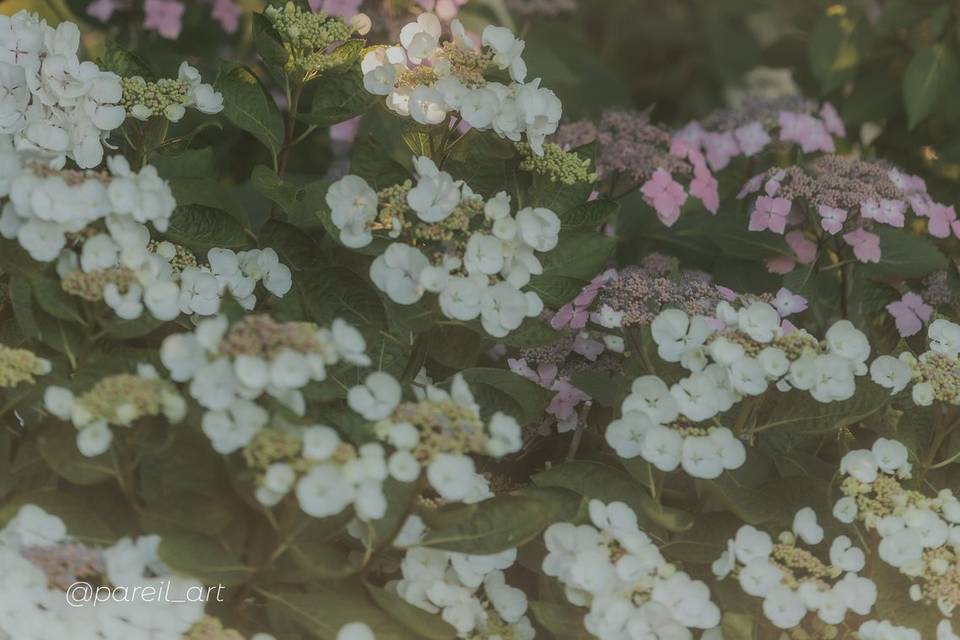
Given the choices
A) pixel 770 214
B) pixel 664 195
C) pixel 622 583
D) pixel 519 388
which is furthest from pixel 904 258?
pixel 622 583

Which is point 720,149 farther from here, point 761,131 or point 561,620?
point 561,620

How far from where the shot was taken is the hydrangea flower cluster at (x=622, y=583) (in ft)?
3.17

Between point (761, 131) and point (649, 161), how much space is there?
24cm

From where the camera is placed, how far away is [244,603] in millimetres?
1054

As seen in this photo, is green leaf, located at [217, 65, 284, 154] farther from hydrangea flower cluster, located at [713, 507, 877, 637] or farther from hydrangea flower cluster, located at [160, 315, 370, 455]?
hydrangea flower cluster, located at [713, 507, 877, 637]

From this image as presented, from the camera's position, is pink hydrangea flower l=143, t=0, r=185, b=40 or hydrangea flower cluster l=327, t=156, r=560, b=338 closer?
hydrangea flower cluster l=327, t=156, r=560, b=338

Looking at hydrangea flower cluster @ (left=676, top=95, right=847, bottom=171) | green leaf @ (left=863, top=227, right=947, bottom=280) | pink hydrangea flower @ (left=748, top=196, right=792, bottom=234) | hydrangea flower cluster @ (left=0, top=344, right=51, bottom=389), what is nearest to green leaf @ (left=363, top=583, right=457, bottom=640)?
hydrangea flower cluster @ (left=0, top=344, right=51, bottom=389)

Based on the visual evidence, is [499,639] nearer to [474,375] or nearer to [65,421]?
[474,375]

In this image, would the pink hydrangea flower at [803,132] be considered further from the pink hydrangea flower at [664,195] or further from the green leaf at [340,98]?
the green leaf at [340,98]

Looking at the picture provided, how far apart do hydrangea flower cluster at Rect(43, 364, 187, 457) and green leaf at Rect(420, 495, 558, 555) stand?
0.80 ft

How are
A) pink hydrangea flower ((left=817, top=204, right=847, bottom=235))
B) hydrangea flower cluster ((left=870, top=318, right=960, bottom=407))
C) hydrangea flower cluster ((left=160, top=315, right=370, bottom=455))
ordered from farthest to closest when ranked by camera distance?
1. pink hydrangea flower ((left=817, top=204, right=847, bottom=235))
2. hydrangea flower cluster ((left=870, top=318, right=960, bottom=407))
3. hydrangea flower cluster ((left=160, top=315, right=370, bottom=455))

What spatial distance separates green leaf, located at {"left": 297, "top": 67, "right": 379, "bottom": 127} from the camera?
122cm

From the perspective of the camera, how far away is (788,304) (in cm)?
128

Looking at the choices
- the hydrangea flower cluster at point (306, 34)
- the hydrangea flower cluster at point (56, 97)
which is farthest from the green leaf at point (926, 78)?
the hydrangea flower cluster at point (56, 97)
